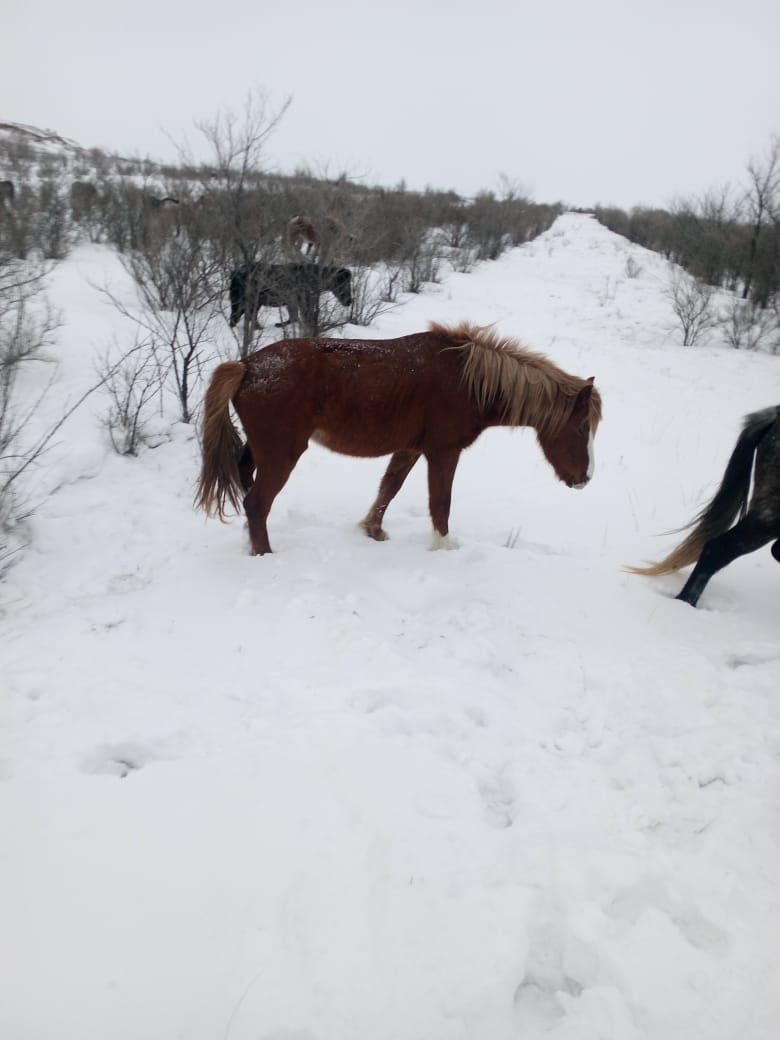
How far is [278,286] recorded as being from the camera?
6516 millimetres

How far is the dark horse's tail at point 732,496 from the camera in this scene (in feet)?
10.5

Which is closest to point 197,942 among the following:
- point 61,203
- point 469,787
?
point 469,787

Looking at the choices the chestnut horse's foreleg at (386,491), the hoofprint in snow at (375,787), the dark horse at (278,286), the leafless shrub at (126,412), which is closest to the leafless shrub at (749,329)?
the dark horse at (278,286)

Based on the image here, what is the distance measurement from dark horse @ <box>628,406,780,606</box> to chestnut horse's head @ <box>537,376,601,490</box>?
77 cm

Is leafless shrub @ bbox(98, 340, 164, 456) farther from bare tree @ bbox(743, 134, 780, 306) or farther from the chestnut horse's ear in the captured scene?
A: bare tree @ bbox(743, 134, 780, 306)

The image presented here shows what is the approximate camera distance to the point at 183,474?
4547mm

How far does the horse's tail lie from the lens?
308 cm

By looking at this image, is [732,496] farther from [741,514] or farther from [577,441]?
[577,441]

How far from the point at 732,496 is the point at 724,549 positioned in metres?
0.38

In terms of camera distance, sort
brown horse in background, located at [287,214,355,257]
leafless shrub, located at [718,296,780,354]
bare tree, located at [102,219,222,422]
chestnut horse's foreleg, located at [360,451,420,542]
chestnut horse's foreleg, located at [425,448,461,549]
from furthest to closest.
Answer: leafless shrub, located at [718,296,780,354]
brown horse in background, located at [287,214,355,257]
bare tree, located at [102,219,222,422]
chestnut horse's foreleg, located at [360,451,420,542]
chestnut horse's foreleg, located at [425,448,461,549]

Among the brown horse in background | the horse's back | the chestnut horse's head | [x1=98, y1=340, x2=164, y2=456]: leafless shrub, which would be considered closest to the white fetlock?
the horse's back

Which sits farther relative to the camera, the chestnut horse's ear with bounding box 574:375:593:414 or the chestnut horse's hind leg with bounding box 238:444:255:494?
the chestnut horse's hind leg with bounding box 238:444:255:494

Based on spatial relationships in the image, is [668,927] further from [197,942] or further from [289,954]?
[197,942]

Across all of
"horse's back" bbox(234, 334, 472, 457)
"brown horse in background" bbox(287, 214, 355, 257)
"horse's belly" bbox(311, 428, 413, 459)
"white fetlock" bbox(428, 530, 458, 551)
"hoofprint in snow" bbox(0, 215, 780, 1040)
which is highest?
"brown horse in background" bbox(287, 214, 355, 257)
